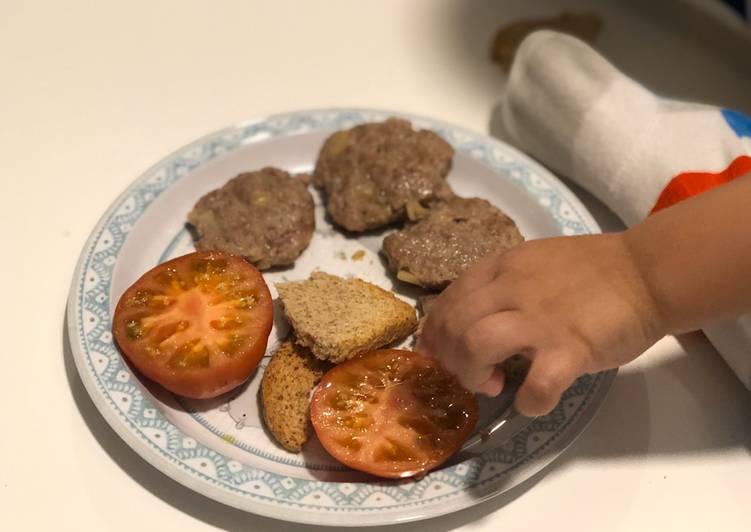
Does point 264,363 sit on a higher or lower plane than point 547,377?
lower

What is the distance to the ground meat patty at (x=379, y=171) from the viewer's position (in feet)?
4.21

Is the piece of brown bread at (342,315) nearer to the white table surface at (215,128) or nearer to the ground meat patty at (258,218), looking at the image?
the ground meat patty at (258,218)

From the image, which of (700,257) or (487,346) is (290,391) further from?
(700,257)

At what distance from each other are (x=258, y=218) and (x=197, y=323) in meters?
0.25

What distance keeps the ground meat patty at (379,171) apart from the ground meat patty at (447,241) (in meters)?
0.05

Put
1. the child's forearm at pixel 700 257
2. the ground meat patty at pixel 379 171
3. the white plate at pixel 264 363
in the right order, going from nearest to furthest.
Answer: the child's forearm at pixel 700 257
the white plate at pixel 264 363
the ground meat patty at pixel 379 171

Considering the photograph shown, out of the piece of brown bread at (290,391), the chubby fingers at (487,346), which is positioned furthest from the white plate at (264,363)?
the chubby fingers at (487,346)


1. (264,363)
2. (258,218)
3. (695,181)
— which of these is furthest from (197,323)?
(695,181)

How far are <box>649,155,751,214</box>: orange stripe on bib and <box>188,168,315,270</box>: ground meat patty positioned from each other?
0.55 metres

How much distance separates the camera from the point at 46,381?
1.09 metres

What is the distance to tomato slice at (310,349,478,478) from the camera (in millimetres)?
950

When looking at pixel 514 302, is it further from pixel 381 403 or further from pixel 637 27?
pixel 637 27

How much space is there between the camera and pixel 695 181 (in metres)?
1.16

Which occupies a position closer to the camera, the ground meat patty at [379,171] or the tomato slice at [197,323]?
the tomato slice at [197,323]
